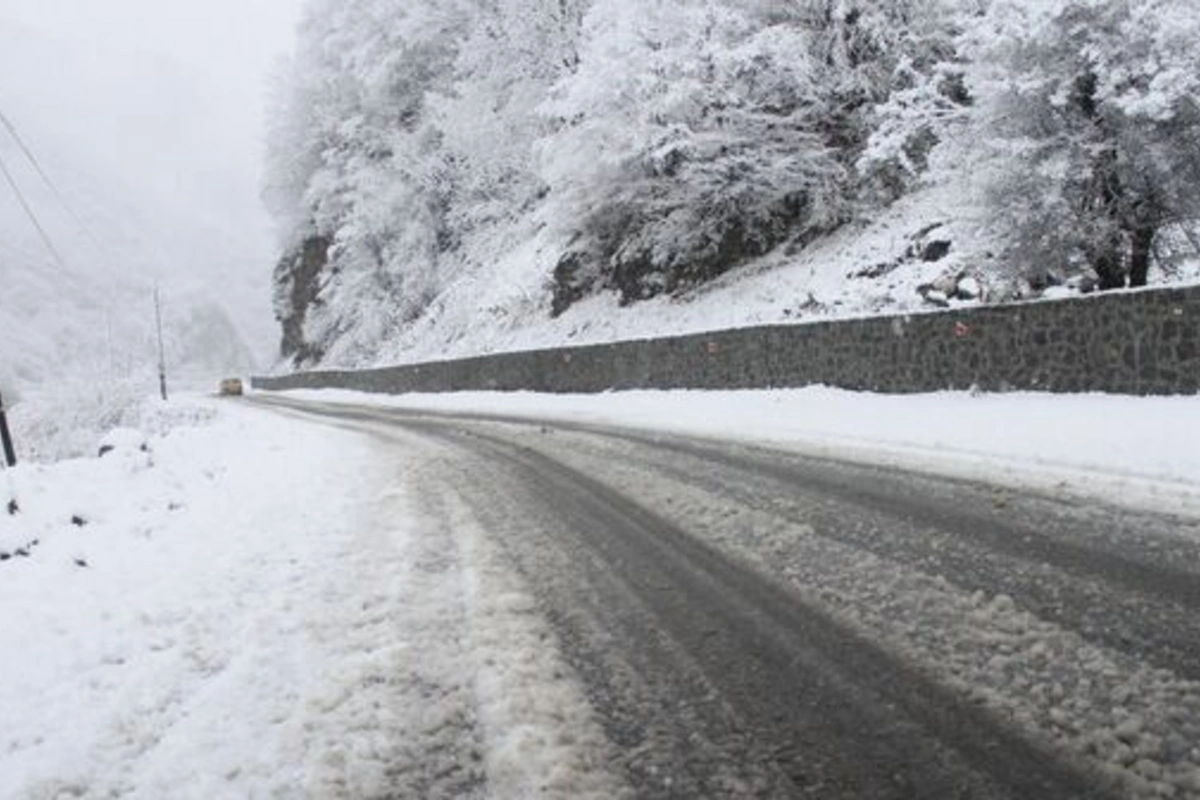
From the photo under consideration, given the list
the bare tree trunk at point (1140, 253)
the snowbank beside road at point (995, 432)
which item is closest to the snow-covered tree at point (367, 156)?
the snowbank beside road at point (995, 432)

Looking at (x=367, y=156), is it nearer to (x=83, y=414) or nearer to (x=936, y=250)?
(x=83, y=414)

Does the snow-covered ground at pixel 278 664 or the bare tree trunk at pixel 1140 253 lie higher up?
the bare tree trunk at pixel 1140 253

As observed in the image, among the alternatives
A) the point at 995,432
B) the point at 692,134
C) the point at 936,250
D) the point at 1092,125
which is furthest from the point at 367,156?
the point at 995,432

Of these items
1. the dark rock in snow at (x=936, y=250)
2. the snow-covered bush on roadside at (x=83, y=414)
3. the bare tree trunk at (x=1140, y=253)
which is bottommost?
the snow-covered bush on roadside at (x=83, y=414)

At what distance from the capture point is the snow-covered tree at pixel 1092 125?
1246cm

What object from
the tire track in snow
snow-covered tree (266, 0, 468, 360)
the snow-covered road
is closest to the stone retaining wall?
the snow-covered road

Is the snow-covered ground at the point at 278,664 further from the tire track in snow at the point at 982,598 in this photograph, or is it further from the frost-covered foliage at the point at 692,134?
the frost-covered foliage at the point at 692,134

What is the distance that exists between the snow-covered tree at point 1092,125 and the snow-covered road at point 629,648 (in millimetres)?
6374

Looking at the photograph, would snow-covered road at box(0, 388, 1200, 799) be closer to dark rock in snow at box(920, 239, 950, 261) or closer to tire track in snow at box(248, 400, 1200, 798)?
tire track in snow at box(248, 400, 1200, 798)

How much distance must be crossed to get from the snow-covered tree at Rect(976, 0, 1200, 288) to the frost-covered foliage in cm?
3

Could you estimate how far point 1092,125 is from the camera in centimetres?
1330

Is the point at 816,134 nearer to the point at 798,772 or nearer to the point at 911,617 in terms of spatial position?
the point at 911,617

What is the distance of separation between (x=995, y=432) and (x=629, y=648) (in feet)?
25.4

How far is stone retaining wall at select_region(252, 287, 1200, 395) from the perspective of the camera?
11.3m
